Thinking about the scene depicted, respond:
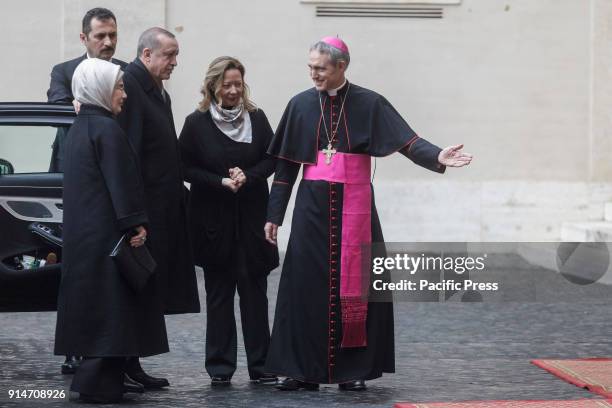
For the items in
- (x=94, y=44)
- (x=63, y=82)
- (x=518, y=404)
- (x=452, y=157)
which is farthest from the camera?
(x=63, y=82)

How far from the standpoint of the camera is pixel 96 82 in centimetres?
702

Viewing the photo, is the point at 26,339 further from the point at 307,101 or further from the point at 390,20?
the point at 390,20

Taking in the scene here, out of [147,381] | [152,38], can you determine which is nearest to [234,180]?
[152,38]

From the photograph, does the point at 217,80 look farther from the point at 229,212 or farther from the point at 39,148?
the point at 39,148

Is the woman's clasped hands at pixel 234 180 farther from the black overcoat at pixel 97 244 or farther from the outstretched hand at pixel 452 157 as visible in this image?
the outstretched hand at pixel 452 157

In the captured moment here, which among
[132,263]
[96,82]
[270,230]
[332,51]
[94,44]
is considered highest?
[94,44]

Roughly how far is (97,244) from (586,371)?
9.48 ft

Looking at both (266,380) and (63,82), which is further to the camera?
(63,82)

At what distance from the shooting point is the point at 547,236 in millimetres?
16141

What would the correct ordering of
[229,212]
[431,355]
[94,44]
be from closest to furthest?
[229,212] → [94,44] → [431,355]

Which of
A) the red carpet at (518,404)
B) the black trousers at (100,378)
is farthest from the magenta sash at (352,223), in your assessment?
the black trousers at (100,378)

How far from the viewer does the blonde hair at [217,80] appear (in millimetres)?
7867

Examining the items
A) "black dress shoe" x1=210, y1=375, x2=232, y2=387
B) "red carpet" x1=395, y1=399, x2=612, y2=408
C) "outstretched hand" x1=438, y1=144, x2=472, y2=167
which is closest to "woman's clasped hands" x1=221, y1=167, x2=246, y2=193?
"black dress shoe" x1=210, y1=375, x2=232, y2=387

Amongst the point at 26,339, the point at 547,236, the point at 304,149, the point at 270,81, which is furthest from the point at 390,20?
the point at 304,149
